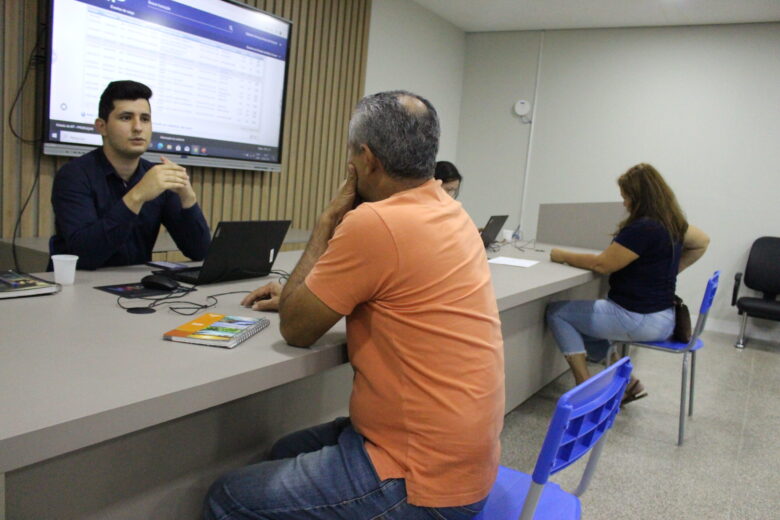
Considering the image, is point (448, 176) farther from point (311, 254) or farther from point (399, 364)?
point (399, 364)

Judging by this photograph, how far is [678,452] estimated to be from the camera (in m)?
2.77

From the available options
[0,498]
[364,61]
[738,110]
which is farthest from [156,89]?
[738,110]

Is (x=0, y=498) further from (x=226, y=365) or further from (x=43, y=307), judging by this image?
(x=43, y=307)

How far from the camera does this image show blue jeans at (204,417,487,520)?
1.14 m

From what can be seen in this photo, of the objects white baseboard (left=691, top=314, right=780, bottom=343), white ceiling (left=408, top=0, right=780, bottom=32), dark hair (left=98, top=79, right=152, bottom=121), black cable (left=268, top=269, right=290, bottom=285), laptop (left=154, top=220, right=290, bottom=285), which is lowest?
white baseboard (left=691, top=314, right=780, bottom=343)

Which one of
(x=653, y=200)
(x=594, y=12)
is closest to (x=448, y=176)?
(x=653, y=200)

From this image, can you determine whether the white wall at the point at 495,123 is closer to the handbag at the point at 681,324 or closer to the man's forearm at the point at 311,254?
the handbag at the point at 681,324

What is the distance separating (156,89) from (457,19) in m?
3.58

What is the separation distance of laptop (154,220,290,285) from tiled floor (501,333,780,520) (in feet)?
4.37

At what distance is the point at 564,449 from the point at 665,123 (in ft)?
17.2

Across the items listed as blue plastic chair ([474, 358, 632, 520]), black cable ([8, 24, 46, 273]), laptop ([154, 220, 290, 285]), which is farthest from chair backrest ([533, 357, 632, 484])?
black cable ([8, 24, 46, 273])

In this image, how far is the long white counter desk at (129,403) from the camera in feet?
2.94

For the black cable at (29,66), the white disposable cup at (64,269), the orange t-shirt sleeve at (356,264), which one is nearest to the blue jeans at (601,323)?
the orange t-shirt sleeve at (356,264)

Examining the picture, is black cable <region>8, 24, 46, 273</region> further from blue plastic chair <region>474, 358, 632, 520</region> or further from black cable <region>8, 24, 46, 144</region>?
blue plastic chair <region>474, 358, 632, 520</region>
